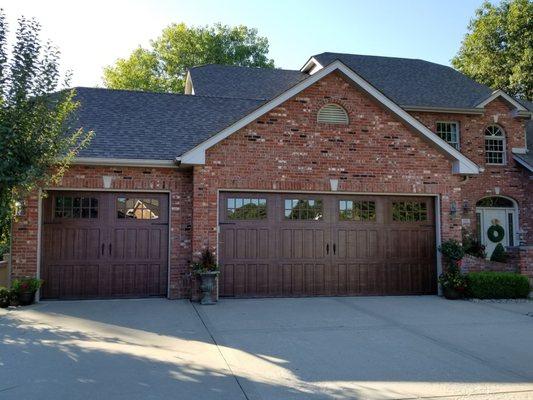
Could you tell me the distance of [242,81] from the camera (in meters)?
19.1

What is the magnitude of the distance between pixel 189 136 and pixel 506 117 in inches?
459

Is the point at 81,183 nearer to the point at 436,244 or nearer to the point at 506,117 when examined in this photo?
the point at 436,244

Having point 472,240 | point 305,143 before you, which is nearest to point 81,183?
point 305,143

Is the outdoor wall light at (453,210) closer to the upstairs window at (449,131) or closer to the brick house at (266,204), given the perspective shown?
the brick house at (266,204)

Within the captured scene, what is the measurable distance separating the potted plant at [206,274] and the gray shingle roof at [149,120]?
8.62 ft

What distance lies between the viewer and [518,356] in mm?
6594

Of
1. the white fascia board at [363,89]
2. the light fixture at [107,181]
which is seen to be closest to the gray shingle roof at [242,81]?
the white fascia board at [363,89]

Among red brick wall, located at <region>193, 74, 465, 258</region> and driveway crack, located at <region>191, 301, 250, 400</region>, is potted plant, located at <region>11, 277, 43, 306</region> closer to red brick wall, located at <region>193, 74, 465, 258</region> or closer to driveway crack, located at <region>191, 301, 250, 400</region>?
driveway crack, located at <region>191, 301, 250, 400</region>

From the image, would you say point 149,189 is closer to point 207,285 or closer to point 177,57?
point 207,285

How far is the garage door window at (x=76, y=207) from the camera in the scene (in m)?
11.3

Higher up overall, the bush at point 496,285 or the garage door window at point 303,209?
the garage door window at point 303,209

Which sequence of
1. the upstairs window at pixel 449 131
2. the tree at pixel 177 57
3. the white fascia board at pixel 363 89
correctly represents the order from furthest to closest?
1. the tree at pixel 177 57
2. the upstairs window at pixel 449 131
3. the white fascia board at pixel 363 89

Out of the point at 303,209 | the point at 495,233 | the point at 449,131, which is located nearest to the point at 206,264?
the point at 303,209

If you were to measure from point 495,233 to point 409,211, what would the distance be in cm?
633
